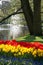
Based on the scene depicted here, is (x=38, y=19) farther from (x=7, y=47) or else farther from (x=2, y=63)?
(x=2, y=63)

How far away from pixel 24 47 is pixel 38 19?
7.85 meters

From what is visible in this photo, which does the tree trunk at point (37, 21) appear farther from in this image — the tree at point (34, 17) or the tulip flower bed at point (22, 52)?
the tulip flower bed at point (22, 52)

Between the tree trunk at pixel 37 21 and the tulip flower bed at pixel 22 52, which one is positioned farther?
the tree trunk at pixel 37 21

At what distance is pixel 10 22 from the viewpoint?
34375 mm

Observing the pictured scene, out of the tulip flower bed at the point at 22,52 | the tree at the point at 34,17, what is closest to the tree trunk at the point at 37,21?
the tree at the point at 34,17

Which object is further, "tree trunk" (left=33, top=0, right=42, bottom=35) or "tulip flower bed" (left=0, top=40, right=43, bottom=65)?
"tree trunk" (left=33, top=0, right=42, bottom=35)

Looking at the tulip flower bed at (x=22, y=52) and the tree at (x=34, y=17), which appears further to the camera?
the tree at (x=34, y=17)

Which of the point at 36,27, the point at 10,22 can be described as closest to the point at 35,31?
the point at 36,27

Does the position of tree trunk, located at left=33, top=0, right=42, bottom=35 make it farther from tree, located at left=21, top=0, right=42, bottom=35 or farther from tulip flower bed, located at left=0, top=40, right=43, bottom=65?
tulip flower bed, located at left=0, top=40, right=43, bottom=65

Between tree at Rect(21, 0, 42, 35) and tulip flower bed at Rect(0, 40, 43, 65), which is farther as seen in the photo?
tree at Rect(21, 0, 42, 35)

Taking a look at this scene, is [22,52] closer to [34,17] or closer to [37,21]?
[37,21]

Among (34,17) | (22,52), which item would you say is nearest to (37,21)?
(34,17)

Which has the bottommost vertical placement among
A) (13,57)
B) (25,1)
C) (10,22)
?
(10,22)

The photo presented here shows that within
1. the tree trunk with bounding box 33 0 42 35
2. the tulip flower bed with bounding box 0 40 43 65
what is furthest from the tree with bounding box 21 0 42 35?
the tulip flower bed with bounding box 0 40 43 65
